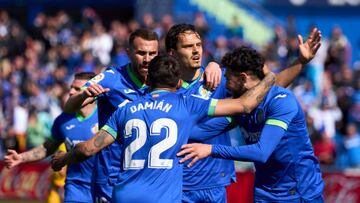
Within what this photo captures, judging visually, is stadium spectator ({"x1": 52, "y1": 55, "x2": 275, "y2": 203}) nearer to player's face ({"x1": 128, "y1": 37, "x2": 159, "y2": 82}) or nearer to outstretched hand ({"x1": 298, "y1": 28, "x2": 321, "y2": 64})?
player's face ({"x1": 128, "y1": 37, "x2": 159, "y2": 82})

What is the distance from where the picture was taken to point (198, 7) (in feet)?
104

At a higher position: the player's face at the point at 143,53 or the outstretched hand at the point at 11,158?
the player's face at the point at 143,53

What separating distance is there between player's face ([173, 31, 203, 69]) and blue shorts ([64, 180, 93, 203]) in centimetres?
272

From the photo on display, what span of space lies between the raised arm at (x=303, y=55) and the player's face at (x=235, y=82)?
40.4 inches

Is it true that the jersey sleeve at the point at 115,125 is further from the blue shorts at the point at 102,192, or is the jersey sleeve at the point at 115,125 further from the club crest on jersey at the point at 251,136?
the blue shorts at the point at 102,192

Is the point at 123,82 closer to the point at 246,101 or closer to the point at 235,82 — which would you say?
the point at 235,82

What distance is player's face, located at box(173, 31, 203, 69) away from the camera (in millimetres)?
9938

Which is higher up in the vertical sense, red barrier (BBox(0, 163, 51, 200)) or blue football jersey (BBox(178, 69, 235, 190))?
blue football jersey (BBox(178, 69, 235, 190))

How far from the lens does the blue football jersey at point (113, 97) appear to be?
1002 cm

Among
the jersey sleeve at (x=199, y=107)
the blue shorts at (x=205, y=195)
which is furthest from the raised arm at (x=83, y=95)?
the blue shorts at (x=205, y=195)

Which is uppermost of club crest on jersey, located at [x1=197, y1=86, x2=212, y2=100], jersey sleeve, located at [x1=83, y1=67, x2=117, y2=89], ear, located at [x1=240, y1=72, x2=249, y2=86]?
ear, located at [x1=240, y1=72, x2=249, y2=86]

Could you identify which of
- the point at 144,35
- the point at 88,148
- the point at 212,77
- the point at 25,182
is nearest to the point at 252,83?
the point at 212,77

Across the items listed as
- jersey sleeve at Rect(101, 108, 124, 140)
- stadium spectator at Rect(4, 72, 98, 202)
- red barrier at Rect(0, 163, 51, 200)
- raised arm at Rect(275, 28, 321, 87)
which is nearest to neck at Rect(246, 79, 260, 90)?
raised arm at Rect(275, 28, 321, 87)

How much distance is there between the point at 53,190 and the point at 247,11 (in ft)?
58.4
